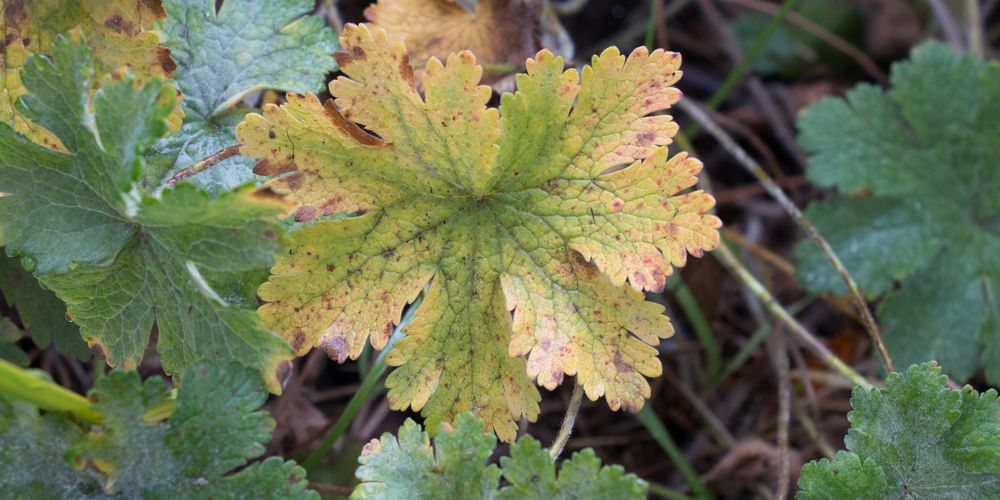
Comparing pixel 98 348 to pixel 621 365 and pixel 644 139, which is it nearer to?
pixel 621 365

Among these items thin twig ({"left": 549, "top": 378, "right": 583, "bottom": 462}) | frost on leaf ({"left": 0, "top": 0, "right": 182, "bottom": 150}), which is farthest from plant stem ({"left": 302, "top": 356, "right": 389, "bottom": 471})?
frost on leaf ({"left": 0, "top": 0, "right": 182, "bottom": 150})

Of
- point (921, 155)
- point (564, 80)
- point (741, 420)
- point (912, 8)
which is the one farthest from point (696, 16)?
point (564, 80)

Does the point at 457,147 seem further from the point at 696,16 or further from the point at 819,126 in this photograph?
the point at 696,16

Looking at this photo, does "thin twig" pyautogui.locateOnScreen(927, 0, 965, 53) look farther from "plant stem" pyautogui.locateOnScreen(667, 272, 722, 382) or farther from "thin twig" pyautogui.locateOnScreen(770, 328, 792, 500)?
"plant stem" pyautogui.locateOnScreen(667, 272, 722, 382)

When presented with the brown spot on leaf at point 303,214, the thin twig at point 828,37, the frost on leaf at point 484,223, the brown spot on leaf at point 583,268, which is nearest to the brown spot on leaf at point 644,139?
the frost on leaf at point 484,223

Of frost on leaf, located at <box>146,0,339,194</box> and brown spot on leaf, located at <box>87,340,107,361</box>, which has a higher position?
frost on leaf, located at <box>146,0,339,194</box>

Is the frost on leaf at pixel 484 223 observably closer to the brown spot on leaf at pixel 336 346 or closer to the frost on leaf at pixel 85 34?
the brown spot on leaf at pixel 336 346

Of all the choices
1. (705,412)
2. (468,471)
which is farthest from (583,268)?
(705,412)
